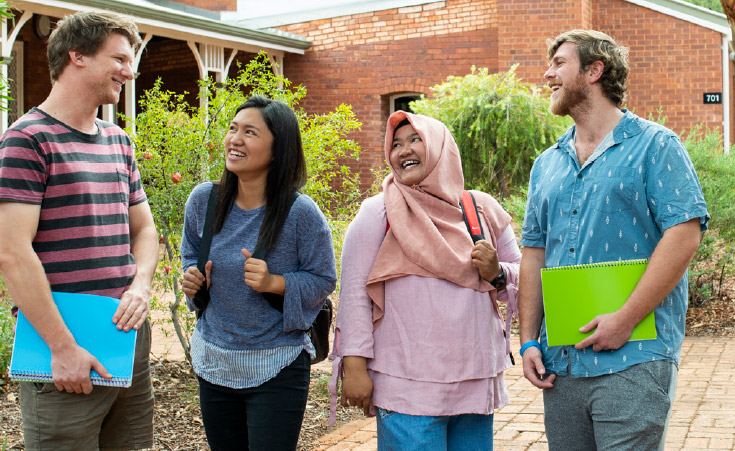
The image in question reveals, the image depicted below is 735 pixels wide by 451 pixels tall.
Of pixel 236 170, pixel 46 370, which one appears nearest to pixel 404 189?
pixel 236 170

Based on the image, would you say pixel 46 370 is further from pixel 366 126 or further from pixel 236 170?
pixel 366 126

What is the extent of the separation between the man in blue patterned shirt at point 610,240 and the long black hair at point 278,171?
0.93 metres

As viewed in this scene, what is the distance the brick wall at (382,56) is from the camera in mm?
16984

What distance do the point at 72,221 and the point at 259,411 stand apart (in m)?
0.93

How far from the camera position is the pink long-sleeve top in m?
2.88

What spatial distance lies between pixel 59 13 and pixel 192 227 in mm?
11655

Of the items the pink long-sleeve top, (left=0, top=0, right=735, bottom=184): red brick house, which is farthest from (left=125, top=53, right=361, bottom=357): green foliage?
(left=0, top=0, right=735, bottom=184): red brick house

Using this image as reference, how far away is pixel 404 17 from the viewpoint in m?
17.6

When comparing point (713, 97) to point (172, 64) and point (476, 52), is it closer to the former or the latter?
point (476, 52)

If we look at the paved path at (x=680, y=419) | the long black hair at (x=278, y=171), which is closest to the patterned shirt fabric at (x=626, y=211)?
the long black hair at (x=278, y=171)

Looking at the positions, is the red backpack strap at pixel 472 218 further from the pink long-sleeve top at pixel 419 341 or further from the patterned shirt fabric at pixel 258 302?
the patterned shirt fabric at pixel 258 302

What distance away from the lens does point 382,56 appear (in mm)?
17812

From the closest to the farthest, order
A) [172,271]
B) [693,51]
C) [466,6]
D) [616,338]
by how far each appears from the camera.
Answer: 1. [616,338]
2. [172,271]
3. [693,51]
4. [466,6]

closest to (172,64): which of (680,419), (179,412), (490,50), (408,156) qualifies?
(490,50)
